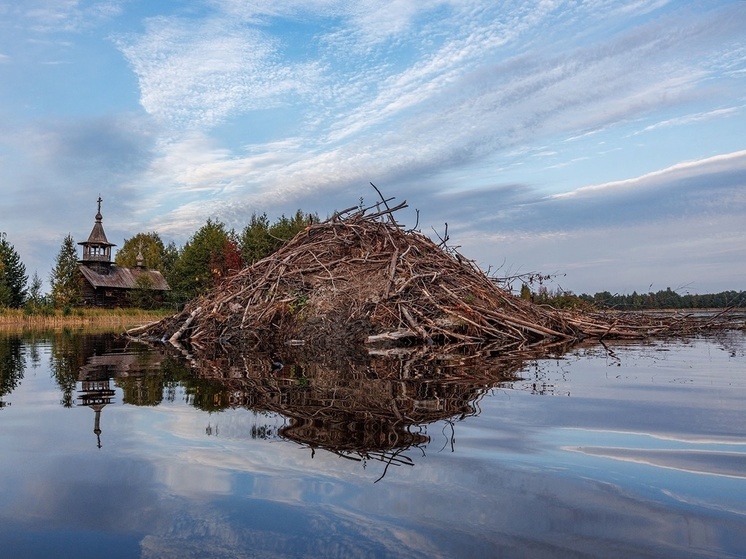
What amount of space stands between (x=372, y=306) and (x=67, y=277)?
165 feet

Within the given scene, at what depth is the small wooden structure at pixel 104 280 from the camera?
2127 inches

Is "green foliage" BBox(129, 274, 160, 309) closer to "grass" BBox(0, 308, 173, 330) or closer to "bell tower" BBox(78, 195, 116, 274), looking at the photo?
"bell tower" BBox(78, 195, 116, 274)

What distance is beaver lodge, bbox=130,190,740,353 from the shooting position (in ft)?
32.8

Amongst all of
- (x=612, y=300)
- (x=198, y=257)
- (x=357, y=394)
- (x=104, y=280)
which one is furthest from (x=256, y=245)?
(x=357, y=394)

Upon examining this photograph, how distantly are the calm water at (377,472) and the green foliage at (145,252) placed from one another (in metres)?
78.6

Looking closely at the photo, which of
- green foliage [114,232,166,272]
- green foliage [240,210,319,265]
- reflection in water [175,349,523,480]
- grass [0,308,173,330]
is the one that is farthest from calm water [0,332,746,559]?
green foliage [114,232,166,272]

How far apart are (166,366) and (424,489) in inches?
213

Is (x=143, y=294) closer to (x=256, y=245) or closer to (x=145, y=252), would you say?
(x=256, y=245)

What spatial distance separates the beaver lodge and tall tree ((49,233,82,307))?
41.7 m

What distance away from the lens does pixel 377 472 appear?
2.18 m

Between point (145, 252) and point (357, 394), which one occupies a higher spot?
point (145, 252)

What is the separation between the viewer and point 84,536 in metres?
1.67

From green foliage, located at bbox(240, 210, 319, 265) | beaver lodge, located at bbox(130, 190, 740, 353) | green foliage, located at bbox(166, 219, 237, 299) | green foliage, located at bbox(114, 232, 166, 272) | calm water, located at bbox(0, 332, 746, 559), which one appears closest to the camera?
calm water, located at bbox(0, 332, 746, 559)

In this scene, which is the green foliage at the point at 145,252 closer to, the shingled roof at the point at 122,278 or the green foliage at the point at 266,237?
the shingled roof at the point at 122,278
